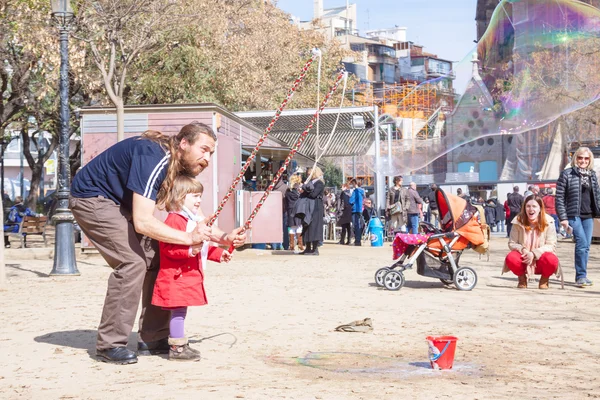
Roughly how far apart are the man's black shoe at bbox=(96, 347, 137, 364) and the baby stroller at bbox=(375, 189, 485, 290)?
585 cm

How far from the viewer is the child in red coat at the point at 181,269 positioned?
21.1 ft

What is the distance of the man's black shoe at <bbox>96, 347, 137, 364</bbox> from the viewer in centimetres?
648

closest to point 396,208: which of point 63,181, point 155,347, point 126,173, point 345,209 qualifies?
point 345,209

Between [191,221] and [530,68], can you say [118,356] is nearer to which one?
[191,221]

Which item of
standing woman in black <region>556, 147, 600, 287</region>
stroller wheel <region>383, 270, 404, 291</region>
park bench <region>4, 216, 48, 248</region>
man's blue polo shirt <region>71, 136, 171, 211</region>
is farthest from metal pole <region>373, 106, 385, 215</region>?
man's blue polo shirt <region>71, 136, 171, 211</region>

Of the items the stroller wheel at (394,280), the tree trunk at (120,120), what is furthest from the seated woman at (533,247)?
the tree trunk at (120,120)

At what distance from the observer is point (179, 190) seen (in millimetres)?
6477

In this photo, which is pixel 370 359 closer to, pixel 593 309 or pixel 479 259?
pixel 593 309

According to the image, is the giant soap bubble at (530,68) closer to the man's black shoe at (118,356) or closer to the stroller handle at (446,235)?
the stroller handle at (446,235)

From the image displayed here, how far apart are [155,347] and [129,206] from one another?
3.64 ft

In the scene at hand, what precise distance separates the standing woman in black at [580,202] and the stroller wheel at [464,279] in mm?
1421

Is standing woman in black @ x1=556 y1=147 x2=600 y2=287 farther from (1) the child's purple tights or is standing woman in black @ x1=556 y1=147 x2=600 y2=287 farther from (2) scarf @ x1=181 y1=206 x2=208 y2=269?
(1) the child's purple tights

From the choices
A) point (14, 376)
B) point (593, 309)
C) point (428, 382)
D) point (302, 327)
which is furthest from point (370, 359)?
point (593, 309)

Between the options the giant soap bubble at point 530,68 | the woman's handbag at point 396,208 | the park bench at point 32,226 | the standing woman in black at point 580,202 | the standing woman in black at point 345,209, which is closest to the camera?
the standing woman in black at point 580,202
